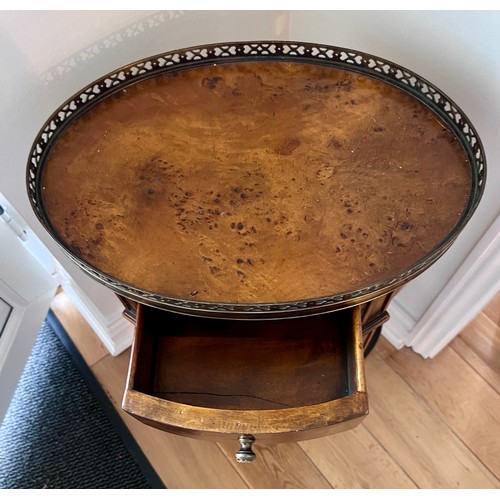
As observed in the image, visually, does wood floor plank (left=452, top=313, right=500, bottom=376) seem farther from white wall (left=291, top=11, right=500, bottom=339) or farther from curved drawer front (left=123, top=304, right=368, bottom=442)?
curved drawer front (left=123, top=304, right=368, bottom=442)

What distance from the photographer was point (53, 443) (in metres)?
1.05

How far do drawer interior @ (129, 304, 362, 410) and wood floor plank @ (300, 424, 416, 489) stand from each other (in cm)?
36

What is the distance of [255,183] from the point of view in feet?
2.14

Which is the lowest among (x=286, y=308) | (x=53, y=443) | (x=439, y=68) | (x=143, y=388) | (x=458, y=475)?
(x=53, y=443)

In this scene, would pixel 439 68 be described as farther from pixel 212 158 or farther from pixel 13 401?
pixel 13 401

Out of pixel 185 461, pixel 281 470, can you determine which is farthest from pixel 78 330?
pixel 281 470

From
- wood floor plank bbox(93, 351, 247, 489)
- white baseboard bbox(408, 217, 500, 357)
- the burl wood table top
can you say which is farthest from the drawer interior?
wood floor plank bbox(93, 351, 247, 489)

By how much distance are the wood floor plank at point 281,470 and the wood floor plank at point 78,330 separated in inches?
13.2

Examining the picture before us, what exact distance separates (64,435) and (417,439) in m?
0.67

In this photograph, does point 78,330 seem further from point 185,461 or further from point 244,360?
point 244,360

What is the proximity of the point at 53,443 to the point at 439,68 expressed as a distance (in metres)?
0.94

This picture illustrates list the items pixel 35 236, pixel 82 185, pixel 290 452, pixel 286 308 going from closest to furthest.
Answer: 1. pixel 286 308
2. pixel 82 185
3. pixel 35 236
4. pixel 290 452

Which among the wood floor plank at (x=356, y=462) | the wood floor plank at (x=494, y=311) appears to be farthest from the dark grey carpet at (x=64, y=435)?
the wood floor plank at (x=494, y=311)
